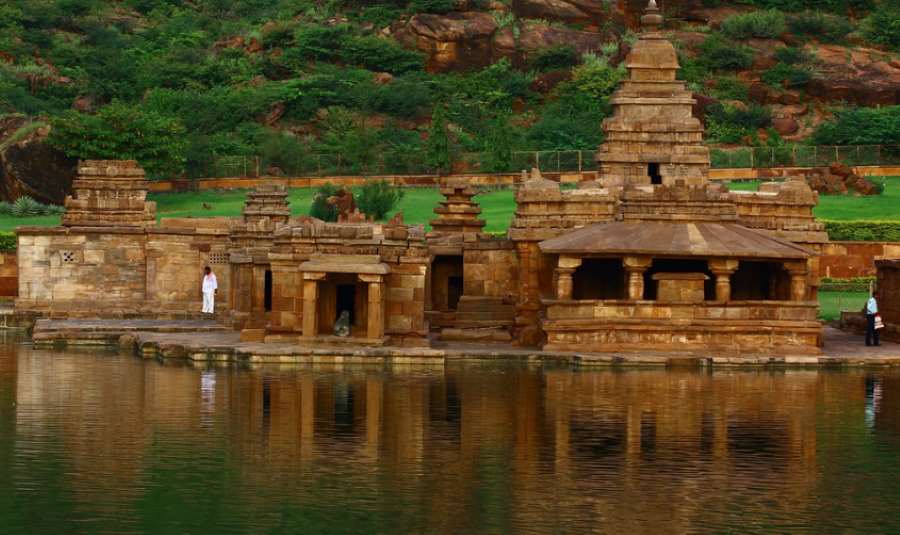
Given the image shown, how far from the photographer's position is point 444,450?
30.4 meters

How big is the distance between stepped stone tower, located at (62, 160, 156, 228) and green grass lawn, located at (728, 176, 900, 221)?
24.1 metres

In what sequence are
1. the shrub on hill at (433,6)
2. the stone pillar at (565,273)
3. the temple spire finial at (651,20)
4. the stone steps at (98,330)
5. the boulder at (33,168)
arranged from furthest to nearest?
the shrub on hill at (433,6) < the boulder at (33,168) < the temple spire finial at (651,20) < the stone steps at (98,330) < the stone pillar at (565,273)

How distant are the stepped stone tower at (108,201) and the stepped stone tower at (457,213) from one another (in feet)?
22.4

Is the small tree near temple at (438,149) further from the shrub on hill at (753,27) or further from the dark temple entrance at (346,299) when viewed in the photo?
the dark temple entrance at (346,299)

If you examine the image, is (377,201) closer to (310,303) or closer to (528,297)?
(528,297)

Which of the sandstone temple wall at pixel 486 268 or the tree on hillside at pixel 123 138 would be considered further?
the tree on hillside at pixel 123 138

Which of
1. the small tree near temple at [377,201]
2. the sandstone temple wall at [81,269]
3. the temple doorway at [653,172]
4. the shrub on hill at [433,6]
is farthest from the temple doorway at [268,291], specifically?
the shrub on hill at [433,6]

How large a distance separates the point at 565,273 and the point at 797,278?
457 cm

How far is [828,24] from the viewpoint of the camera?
99.3 meters

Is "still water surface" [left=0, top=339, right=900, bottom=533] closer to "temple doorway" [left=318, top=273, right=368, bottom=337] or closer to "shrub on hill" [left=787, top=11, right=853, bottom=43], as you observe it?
"temple doorway" [left=318, top=273, right=368, bottom=337]

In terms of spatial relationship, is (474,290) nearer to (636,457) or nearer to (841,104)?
(636,457)

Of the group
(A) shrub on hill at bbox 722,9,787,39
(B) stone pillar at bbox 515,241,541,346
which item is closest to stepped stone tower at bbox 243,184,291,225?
(B) stone pillar at bbox 515,241,541,346

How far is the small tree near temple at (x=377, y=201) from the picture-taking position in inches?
2778

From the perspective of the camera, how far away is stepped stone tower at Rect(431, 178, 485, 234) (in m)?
51.2
